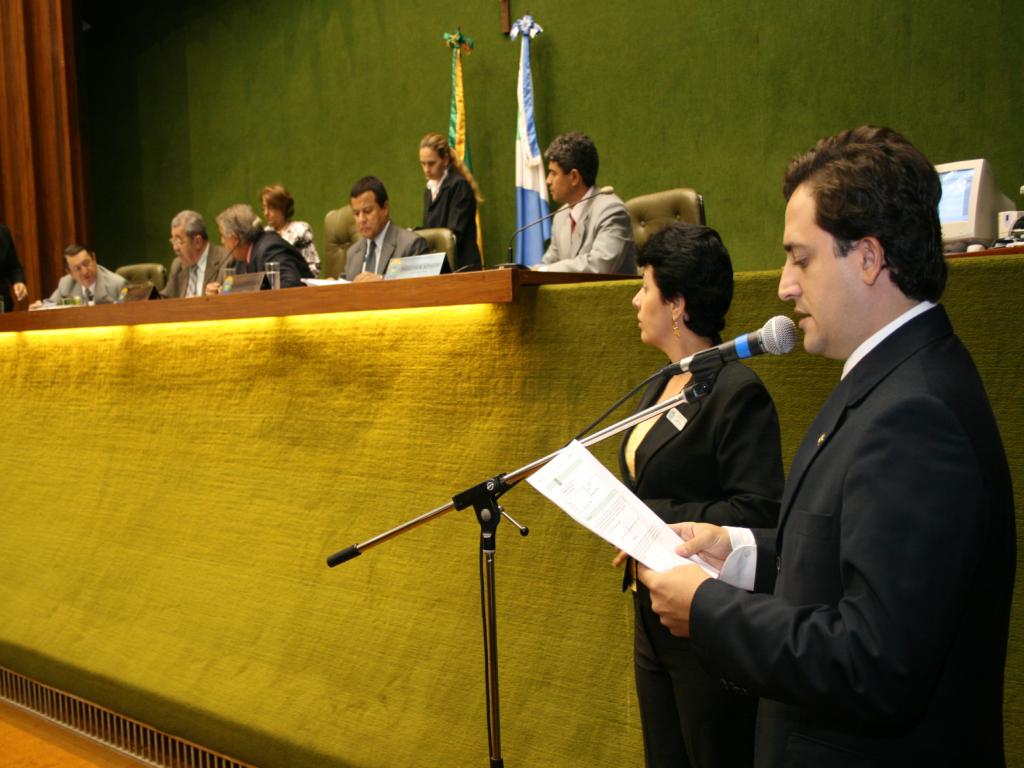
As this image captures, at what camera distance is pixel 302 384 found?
2594 mm

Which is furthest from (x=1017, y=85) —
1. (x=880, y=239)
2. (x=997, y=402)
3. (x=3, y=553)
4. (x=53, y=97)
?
(x=53, y=97)

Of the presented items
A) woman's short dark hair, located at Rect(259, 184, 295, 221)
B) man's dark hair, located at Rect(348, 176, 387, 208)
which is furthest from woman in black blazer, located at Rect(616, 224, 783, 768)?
woman's short dark hair, located at Rect(259, 184, 295, 221)

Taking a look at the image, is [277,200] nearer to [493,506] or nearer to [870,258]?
[493,506]

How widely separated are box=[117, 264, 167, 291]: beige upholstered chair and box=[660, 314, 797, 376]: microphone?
5.18m

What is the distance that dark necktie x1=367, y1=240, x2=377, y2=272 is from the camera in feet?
13.4

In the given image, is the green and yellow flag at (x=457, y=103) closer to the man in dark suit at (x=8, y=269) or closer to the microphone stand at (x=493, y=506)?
the man in dark suit at (x=8, y=269)

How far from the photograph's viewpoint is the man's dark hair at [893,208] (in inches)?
38.4

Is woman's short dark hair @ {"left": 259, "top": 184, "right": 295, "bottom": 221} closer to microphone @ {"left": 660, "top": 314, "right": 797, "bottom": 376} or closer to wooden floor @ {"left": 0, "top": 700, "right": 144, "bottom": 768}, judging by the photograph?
wooden floor @ {"left": 0, "top": 700, "right": 144, "bottom": 768}

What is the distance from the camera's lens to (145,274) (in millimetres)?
6047

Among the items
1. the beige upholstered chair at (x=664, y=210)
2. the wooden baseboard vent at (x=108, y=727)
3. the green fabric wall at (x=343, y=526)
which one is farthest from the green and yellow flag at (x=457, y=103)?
the wooden baseboard vent at (x=108, y=727)

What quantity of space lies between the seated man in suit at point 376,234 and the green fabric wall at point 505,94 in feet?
7.01

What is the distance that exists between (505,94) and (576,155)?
298 centimetres

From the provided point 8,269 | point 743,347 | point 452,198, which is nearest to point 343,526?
point 743,347

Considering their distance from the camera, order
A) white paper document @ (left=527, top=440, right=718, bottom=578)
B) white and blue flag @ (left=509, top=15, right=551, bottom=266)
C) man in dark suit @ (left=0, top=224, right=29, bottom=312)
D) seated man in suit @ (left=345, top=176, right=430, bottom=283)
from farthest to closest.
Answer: man in dark suit @ (left=0, top=224, right=29, bottom=312) < white and blue flag @ (left=509, top=15, right=551, bottom=266) < seated man in suit @ (left=345, top=176, right=430, bottom=283) < white paper document @ (left=527, top=440, right=718, bottom=578)
